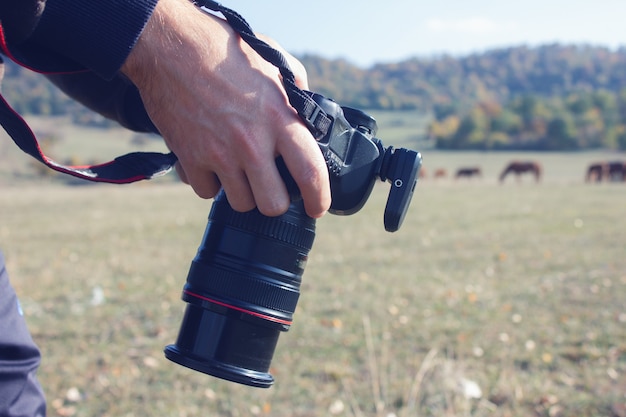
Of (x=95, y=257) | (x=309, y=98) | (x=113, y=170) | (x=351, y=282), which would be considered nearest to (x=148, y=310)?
(x=351, y=282)

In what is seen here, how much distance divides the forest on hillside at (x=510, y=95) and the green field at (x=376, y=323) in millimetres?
27775

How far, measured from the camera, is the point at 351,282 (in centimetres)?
677

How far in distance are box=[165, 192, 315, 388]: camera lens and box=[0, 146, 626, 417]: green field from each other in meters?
1.92

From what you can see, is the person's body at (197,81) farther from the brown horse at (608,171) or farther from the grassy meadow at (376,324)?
the brown horse at (608,171)

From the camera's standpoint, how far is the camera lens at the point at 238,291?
1.49 meters

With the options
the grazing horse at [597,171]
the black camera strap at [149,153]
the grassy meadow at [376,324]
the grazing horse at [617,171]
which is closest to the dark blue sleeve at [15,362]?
the black camera strap at [149,153]

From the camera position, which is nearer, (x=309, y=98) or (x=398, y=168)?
(x=309, y=98)

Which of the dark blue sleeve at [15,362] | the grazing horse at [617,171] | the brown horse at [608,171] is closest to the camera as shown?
the dark blue sleeve at [15,362]

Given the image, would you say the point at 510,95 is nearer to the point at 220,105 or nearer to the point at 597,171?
the point at 597,171

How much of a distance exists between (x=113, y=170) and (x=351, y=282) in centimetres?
536

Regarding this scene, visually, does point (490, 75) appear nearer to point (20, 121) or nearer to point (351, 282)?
point (351, 282)

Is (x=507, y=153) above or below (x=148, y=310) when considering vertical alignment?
above

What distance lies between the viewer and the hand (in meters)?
1.27

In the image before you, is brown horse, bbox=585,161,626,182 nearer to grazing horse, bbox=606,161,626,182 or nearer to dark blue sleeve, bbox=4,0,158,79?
grazing horse, bbox=606,161,626,182
